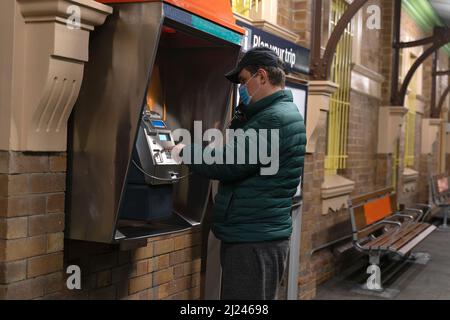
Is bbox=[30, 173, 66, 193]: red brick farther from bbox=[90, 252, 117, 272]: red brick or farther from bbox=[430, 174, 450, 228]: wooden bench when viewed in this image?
bbox=[430, 174, 450, 228]: wooden bench

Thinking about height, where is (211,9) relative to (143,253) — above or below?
above

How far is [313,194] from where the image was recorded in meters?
5.95

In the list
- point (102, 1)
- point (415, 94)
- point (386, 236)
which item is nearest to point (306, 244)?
point (386, 236)

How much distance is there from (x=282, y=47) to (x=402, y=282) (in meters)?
3.50

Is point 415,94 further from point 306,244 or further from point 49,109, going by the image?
point 49,109

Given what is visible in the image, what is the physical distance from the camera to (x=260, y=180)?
2889 mm

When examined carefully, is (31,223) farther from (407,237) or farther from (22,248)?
(407,237)

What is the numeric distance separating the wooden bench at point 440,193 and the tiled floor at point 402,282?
3.29 metres

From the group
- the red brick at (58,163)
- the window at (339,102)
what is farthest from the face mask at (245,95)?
the window at (339,102)

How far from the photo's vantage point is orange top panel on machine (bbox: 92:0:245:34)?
113 inches

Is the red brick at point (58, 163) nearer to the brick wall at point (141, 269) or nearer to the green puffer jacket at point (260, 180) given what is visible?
the brick wall at point (141, 269)

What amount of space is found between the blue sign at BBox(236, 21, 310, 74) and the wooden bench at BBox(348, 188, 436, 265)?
6.61ft

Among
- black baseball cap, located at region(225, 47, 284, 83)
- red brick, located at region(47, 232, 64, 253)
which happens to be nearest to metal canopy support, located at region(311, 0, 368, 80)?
black baseball cap, located at region(225, 47, 284, 83)

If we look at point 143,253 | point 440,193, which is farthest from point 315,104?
point 440,193
